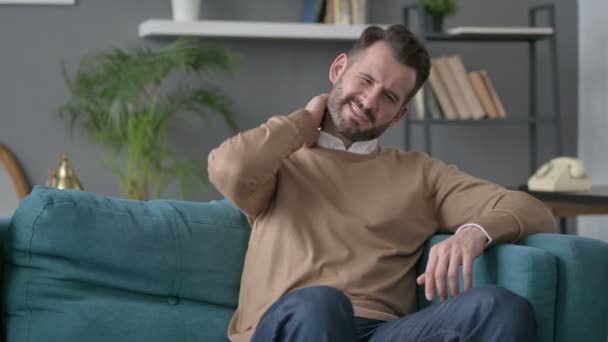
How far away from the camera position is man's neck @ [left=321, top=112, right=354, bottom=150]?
2250 millimetres

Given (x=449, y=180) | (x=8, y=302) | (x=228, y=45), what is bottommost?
(x=8, y=302)

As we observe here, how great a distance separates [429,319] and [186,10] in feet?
7.95

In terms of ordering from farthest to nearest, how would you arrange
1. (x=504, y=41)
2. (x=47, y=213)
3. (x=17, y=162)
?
(x=504, y=41) → (x=17, y=162) → (x=47, y=213)

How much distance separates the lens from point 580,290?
1962 millimetres

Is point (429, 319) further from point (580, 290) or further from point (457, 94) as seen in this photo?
point (457, 94)

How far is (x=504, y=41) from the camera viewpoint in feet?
14.9

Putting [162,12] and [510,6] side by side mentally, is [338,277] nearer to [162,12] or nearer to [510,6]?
[162,12]

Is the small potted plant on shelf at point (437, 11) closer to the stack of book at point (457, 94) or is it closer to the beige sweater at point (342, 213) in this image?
the stack of book at point (457, 94)

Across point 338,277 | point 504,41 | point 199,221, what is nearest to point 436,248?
point 338,277

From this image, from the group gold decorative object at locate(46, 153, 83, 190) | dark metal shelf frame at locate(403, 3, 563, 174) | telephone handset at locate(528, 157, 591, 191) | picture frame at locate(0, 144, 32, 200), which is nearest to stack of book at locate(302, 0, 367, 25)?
dark metal shelf frame at locate(403, 3, 563, 174)

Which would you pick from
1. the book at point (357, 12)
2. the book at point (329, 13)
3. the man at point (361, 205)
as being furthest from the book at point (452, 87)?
the man at point (361, 205)

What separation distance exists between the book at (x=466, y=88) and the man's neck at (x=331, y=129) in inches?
82.0

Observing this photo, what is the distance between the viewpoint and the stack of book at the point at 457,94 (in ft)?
13.9

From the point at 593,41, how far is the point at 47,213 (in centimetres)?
327
